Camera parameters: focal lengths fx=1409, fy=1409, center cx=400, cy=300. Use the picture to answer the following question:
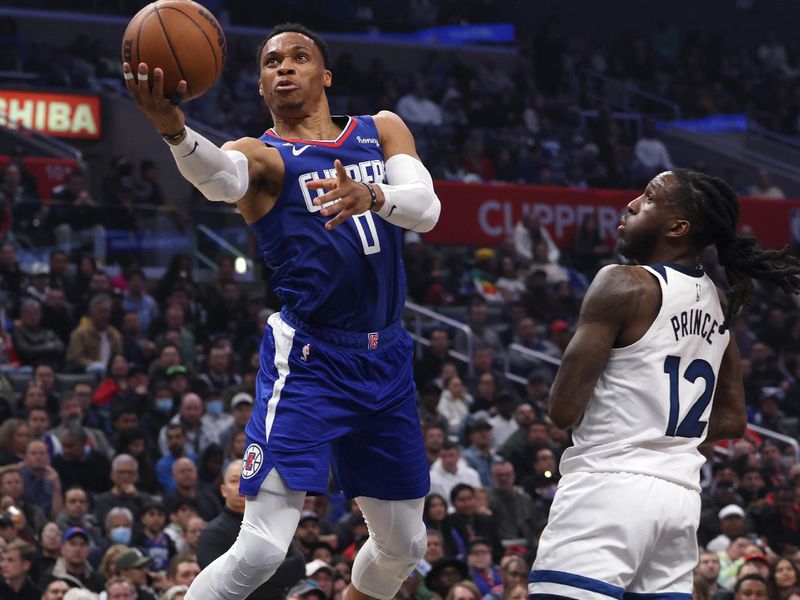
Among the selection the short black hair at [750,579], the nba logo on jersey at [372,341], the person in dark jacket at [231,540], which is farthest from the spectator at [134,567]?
the nba logo on jersey at [372,341]

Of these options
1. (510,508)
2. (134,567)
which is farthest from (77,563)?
(510,508)

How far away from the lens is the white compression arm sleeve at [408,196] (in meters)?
5.03

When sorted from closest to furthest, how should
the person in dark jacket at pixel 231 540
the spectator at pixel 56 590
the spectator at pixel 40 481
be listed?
the person in dark jacket at pixel 231 540 < the spectator at pixel 56 590 < the spectator at pixel 40 481

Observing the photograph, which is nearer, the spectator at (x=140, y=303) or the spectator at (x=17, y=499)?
the spectator at (x=17, y=499)

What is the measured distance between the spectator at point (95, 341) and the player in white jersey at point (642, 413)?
8932mm

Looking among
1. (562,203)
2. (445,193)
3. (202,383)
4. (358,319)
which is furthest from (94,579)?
(562,203)

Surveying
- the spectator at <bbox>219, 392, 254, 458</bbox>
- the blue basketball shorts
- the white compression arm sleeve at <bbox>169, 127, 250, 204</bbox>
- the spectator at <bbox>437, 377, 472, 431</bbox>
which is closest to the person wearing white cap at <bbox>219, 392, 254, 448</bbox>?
the spectator at <bbox>219, 392, 254, 458</bbox>

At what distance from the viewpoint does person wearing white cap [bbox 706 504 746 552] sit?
1159cm

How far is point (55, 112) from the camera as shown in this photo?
1944cm

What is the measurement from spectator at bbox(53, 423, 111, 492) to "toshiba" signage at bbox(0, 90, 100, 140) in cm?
896

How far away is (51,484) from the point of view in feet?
34.3

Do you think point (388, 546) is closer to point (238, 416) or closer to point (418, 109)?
point (238, 416)

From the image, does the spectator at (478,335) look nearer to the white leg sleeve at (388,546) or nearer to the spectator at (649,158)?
the spectator at (649,158)

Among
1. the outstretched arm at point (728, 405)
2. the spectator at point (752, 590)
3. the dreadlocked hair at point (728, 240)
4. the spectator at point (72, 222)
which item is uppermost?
the dreadlocked hair at point (728, 240)
